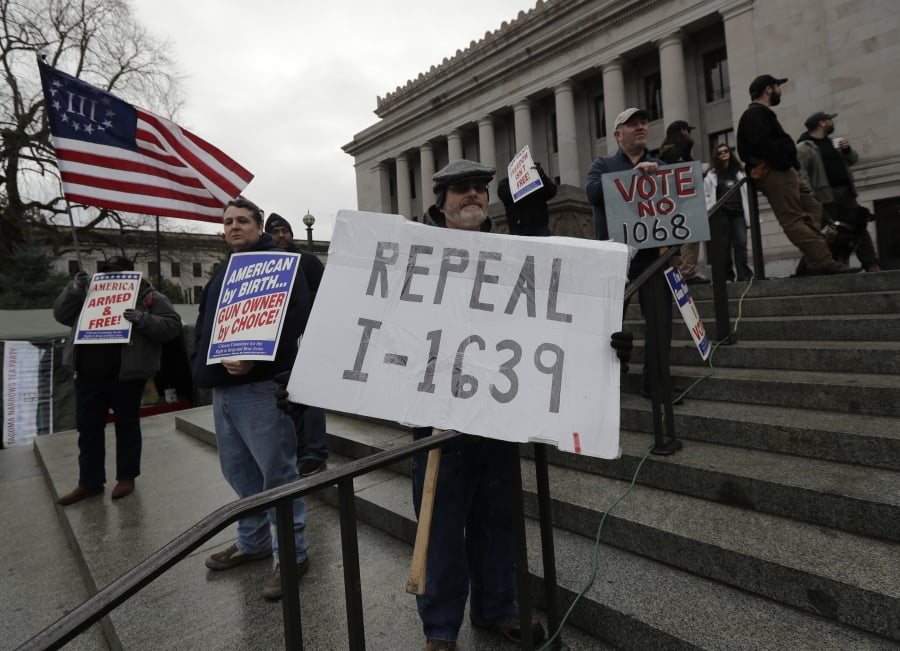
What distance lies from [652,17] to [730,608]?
84.0ft

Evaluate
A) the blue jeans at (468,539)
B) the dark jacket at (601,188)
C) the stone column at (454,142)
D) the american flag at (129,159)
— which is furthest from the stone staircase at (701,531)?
the stone column at (454,142)

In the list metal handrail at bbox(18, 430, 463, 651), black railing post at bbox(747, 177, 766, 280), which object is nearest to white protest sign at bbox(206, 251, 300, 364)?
metal handrail at bbox(18, 430, 463, 651)

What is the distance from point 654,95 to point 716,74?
9.08 ft

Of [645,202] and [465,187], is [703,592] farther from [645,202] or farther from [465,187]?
[645,202]

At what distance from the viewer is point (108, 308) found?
430cm

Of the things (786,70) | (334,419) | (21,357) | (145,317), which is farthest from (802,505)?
(786,70)

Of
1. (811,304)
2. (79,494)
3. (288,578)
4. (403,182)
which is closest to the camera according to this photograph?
(288,578)

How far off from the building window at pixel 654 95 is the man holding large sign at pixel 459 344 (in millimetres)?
26437

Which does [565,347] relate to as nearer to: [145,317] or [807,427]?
[807,427]

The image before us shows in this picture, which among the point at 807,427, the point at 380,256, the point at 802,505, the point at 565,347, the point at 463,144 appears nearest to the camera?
the point at 565,347

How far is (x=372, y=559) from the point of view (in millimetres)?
3008

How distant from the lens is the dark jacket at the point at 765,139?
4691 mm

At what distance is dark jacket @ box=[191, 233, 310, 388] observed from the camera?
2686mm

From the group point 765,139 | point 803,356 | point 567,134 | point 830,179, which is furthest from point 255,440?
point 567,134
